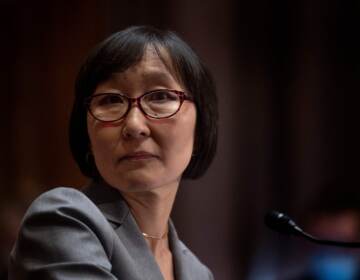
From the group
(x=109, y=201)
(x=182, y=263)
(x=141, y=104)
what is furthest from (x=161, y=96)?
(x=182, y=263)

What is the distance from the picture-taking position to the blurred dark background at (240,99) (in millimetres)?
2152

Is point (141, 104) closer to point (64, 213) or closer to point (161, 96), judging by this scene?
point (161, 96)

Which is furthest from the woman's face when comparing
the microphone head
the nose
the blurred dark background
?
the blurred dark background

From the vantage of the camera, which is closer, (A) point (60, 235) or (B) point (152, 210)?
(A) point (60, 235)

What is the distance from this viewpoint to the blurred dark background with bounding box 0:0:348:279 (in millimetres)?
2152

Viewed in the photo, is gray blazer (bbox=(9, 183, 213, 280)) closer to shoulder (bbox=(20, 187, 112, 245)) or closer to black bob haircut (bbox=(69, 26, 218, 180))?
shoulder (bbox=(20, 187, 112, 245))

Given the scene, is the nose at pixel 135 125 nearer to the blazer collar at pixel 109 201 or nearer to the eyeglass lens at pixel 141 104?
the eyeglass lens at pixel 141 104

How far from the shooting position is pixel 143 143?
3.11 feet

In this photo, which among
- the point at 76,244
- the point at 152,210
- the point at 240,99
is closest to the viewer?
the point at 76,244

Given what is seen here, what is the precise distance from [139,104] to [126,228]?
0.61 ft

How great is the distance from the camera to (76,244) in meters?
0.83

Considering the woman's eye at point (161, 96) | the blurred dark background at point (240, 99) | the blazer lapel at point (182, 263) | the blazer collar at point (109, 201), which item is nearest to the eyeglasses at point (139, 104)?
the woman's eye at point (161, 96)

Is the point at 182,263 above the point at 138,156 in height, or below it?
below

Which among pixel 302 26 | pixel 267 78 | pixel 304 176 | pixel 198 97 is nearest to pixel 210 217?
pixel 304 176
